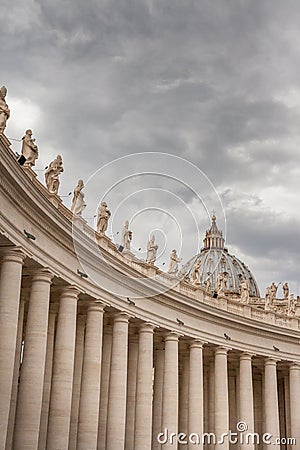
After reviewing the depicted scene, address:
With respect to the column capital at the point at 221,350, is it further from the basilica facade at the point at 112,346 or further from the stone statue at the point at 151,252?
the stone statue at the point at 151,252

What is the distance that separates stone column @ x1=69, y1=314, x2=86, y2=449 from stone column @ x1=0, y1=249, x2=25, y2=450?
84.2ft

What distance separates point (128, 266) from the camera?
93.1 meters

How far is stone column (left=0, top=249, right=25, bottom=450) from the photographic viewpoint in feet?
198

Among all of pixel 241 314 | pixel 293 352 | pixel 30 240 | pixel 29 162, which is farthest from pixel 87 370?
pixel 293 352

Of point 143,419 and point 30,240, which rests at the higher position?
point 30,240

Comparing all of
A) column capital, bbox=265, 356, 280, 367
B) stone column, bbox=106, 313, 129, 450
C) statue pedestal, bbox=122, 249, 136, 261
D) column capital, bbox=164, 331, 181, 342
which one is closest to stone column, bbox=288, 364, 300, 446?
column capital, bbox=265, 356, 280, 367

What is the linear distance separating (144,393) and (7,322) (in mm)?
37823

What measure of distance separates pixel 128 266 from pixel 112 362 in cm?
1262

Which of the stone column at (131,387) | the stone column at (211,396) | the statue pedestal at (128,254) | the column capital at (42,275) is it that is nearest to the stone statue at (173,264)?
the statue pedestal at (128,254)

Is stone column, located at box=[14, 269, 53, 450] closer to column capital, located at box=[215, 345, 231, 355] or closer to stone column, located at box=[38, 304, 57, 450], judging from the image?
stone column, located at box=[38, 304, 57, 450]

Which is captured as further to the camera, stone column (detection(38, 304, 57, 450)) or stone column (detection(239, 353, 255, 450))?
stone column (detection(239, 353, 255, 450))

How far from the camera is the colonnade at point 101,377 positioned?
66.9 metres

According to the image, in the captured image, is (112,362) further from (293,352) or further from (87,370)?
(293,352)

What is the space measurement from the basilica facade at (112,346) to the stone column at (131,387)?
154 millimetres
